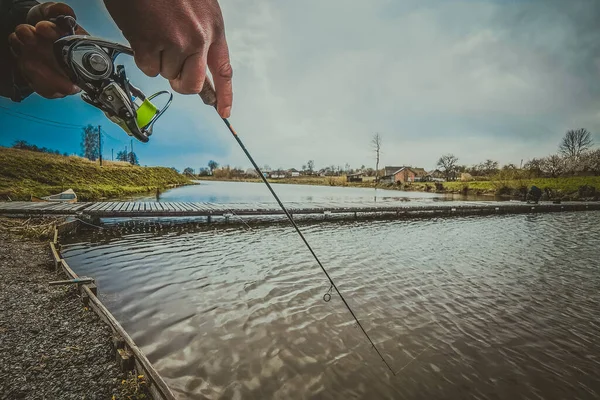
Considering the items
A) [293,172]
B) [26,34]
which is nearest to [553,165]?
[26,34]

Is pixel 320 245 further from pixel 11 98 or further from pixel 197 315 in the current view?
pixel 11 98

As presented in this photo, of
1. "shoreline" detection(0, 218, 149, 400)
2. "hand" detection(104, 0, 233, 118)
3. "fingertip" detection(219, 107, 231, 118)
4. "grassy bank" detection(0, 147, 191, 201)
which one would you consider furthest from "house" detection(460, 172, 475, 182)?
"hand" detection(104, 0, 233, 118)

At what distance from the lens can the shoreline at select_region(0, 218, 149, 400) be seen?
288cm

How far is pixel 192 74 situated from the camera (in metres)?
1.03

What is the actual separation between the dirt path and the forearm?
3.01m

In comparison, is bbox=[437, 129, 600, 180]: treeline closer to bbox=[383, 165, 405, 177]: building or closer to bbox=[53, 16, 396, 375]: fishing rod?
bbox=[383, 165, 405, 177]: building

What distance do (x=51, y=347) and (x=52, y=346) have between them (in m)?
0.02

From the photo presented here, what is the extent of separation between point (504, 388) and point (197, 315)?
533cm

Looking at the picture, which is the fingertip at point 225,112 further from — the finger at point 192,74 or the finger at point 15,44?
the finger at point 15,44

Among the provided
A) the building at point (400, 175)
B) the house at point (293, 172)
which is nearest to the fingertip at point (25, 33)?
the building at point (400, 175)

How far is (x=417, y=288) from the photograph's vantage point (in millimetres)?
7055

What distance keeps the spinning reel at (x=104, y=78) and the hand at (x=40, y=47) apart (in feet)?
0.33

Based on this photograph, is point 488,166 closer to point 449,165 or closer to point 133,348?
point 449,165

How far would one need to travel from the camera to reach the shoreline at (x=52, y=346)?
2.88m
